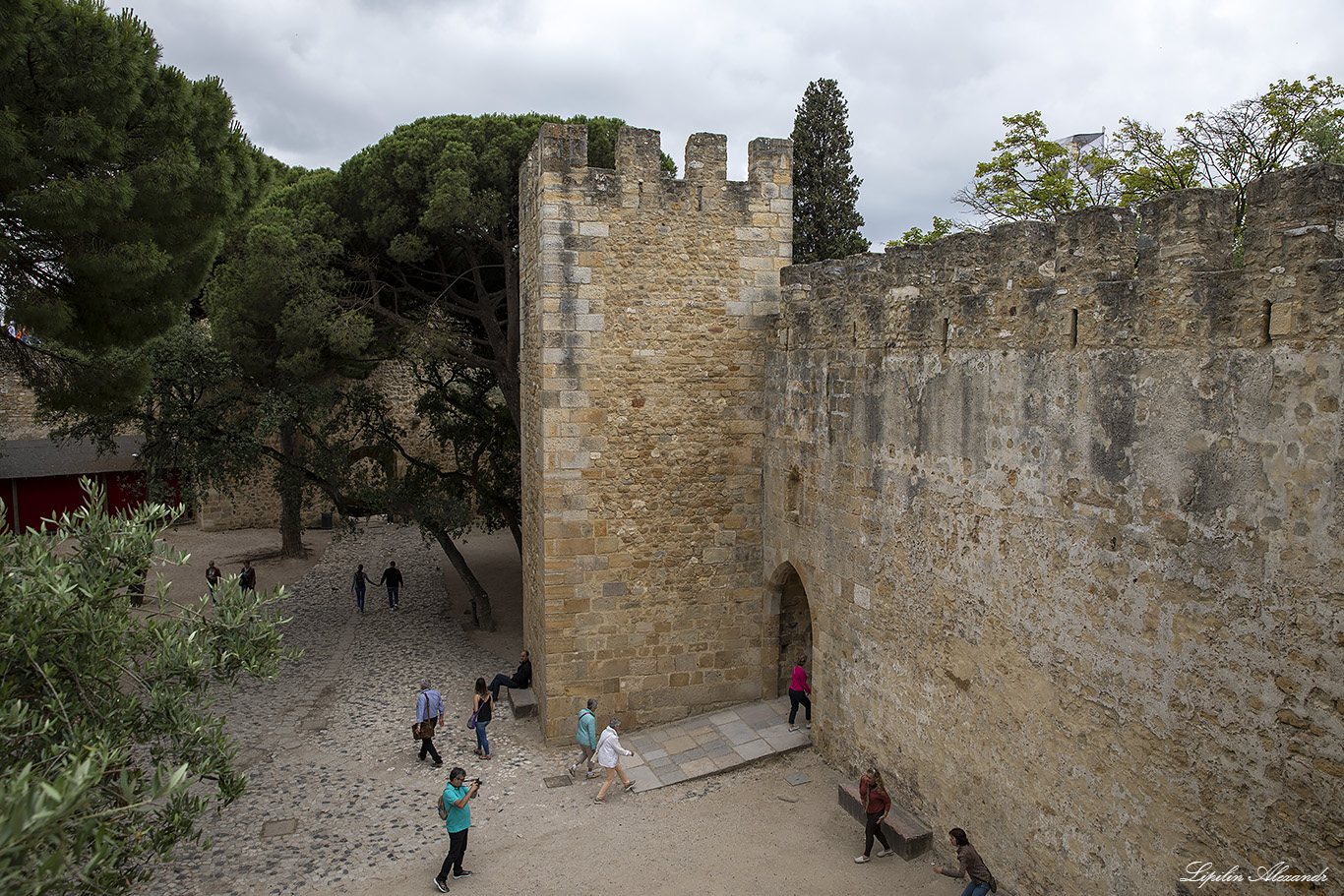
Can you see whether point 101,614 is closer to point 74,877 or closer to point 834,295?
point 74,877

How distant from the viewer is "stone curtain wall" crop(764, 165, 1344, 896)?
3.98 metres

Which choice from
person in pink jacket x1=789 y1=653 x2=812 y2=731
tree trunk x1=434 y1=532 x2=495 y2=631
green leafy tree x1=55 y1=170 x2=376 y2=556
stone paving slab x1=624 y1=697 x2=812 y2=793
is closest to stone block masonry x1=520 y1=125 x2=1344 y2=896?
stone paving slab x1=624 y1=697 x2=812 y2=793

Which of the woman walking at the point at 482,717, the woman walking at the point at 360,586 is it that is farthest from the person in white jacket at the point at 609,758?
the woman walking at the point at 360,586

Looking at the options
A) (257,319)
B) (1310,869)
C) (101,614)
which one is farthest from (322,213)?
(1310,869)

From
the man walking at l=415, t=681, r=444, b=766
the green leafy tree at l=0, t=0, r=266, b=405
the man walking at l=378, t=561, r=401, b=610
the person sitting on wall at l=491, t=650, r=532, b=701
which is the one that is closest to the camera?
the green leafy tree at l=0, t=0, r=266, b=405

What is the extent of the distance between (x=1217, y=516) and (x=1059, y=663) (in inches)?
57.9

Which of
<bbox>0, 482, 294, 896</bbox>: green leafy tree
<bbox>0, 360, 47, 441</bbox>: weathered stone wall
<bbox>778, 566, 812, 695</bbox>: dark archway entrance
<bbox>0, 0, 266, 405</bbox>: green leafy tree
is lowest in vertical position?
<bbox>778, 566, 812, 695</bbox>: dark archway entrance

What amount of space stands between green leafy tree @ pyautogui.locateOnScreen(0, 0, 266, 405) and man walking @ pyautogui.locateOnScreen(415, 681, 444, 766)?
483cm

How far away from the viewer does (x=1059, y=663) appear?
5.31 metres

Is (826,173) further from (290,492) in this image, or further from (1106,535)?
(1106,535)

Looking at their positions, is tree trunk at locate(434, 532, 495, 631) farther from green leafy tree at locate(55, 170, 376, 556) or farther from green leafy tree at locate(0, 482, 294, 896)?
green leafy tree at locate(0, 482, 294, 896)

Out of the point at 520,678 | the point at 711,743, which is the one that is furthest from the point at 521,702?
the point at 711,743

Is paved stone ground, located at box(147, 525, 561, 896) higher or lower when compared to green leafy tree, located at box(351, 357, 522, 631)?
lower

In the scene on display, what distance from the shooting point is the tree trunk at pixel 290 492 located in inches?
555
